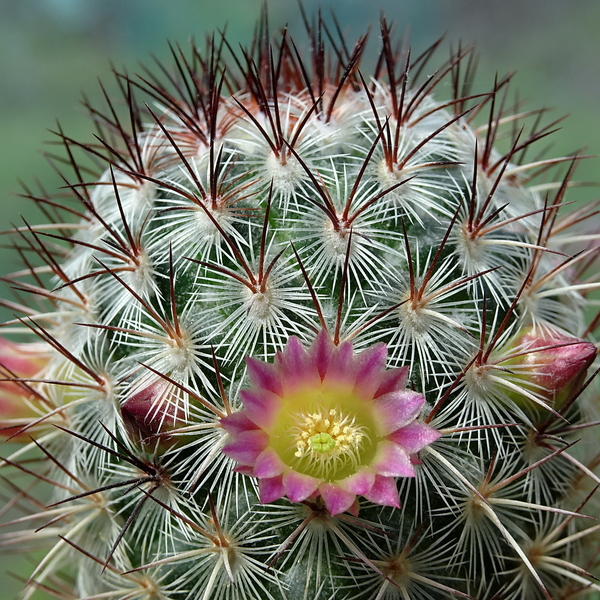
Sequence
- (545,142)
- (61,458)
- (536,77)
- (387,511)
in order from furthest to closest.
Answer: (536,77)
(545,142)
(61,458)
(387,511)

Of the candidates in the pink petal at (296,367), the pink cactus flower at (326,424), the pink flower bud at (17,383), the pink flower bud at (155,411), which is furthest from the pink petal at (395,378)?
the pink flower bud at (17,383)

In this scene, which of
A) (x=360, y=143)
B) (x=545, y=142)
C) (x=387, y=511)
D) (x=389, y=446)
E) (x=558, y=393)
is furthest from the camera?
(x=545, y=142)

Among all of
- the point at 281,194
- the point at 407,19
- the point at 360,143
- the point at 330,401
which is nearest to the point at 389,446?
the point at 330,401

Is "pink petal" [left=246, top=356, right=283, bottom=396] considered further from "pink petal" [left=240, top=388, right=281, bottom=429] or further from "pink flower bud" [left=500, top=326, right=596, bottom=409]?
"pink flower bud" [left=500, top=326, right=596, bottom=409]

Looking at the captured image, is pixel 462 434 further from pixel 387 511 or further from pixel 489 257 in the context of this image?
pixel 489 257

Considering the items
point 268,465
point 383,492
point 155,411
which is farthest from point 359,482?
point 155,411
